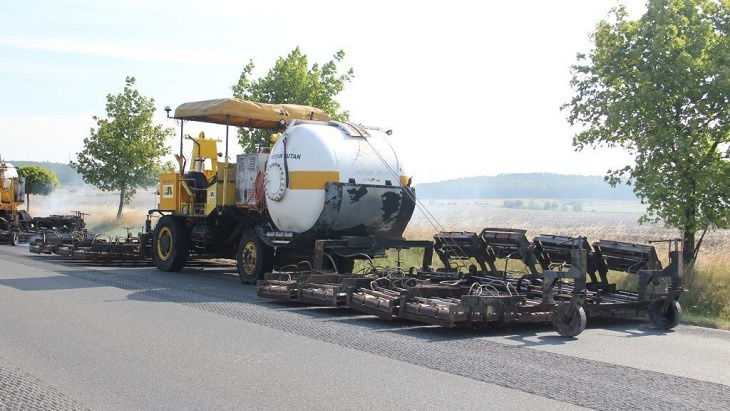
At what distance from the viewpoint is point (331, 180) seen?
1393cm

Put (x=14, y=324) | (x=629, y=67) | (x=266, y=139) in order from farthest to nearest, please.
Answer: (x=266, y=139), (x=629, y=67), (x=14, y=324)

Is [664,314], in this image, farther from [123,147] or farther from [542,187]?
[542,187]

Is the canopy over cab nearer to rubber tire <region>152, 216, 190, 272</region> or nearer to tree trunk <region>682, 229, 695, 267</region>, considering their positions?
rubber tire <region>152, 216, 190, 272</region>

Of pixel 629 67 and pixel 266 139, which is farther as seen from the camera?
pixel 266 139

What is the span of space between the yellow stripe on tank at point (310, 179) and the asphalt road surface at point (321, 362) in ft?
11.0

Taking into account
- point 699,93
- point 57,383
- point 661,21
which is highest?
point 661,21

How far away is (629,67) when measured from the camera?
46.0 ft

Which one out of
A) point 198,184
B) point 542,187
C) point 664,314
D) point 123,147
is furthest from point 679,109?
point 542,187

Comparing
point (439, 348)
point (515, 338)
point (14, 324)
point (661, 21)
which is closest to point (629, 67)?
point (661, 21)

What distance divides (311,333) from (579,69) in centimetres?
873

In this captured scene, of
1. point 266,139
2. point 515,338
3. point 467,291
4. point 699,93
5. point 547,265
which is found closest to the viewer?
point 515,338

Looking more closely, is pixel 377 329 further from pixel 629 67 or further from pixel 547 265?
pixel 629 67

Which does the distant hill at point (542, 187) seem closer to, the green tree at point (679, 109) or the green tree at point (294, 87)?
the green tree at point (294, 87)

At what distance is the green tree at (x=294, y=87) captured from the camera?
24.3 metres
